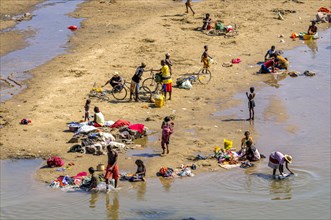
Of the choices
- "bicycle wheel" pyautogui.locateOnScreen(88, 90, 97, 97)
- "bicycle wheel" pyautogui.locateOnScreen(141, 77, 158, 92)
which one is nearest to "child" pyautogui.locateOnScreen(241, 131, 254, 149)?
"bicycle wheel" pyautogui.locateOnScreen(141, 77, 158, 92)

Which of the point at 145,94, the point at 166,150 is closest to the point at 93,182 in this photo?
the point at 166,150

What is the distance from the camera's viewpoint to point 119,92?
81.7ft

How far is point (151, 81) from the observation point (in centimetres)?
2608

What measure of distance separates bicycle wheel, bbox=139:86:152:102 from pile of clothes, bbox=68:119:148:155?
10.8 feet

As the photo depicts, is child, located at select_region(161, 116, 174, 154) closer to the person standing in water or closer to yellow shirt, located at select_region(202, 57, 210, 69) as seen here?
the person standing in water

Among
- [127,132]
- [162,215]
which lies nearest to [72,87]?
[127,132]

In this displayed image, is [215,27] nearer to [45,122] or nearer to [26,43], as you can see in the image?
[26,43]

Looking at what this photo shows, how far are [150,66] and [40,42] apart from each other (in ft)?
28.9

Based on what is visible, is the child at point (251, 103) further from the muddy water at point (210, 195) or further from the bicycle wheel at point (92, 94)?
the bicycle wheel at point (92, 94)

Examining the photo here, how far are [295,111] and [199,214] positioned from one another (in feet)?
29.4

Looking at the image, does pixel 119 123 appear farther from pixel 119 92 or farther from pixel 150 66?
pixel 150 66

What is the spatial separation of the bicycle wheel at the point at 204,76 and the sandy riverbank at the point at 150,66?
1.04 ft

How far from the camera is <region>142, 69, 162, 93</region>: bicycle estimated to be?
24000mm

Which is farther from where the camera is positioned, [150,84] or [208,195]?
[150,84]
